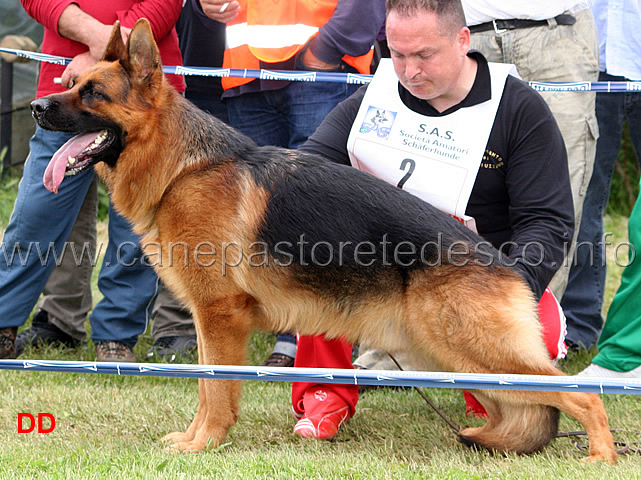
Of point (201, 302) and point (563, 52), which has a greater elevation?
point (563, 52)

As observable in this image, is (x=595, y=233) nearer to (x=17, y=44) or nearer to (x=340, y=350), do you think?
(x=340, y=350)

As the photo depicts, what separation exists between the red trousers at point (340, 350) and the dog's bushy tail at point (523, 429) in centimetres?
42

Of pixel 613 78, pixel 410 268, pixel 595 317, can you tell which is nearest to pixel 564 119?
pixel 613 78

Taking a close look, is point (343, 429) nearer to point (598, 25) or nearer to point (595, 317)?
point (595, 317)

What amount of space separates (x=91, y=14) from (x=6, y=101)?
488cm

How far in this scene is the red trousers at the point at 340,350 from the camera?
3.26 meters

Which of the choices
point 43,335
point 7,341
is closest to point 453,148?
point 7,341

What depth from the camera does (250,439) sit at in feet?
10.8

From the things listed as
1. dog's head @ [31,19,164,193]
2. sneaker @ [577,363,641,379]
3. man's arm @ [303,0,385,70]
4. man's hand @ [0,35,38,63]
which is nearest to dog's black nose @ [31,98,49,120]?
dog's head @ [31,19,164,193]

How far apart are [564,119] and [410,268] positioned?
183 cm

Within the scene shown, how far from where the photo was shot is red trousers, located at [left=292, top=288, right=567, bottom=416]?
10.7 ft

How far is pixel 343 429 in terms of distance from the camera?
137 inches

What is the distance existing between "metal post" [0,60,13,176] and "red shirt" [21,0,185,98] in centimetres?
456

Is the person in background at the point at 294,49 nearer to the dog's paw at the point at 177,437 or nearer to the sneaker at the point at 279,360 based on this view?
the sneaker at the point at 279,360
